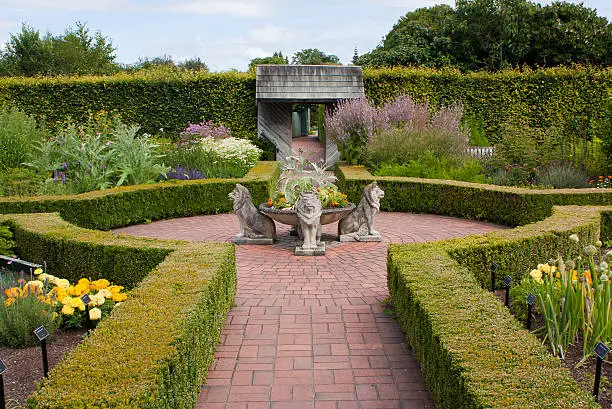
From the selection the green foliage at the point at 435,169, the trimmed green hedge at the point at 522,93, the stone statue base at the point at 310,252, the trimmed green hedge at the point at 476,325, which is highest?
the trimmed green hedge at the point at 522,93

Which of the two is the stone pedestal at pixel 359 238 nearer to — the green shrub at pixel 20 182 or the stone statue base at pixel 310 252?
the stone statue base at pixel 310 252

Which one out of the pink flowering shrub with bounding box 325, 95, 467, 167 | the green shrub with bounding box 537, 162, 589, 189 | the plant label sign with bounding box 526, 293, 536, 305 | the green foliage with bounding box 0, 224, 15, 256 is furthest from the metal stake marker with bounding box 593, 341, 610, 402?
the pink flowering shrub with bounding box 325, 95, 467, 167

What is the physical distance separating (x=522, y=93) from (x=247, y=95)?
10.2 meters

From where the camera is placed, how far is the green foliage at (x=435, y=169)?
482 inches

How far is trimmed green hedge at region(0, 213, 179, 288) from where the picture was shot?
19.0 feet

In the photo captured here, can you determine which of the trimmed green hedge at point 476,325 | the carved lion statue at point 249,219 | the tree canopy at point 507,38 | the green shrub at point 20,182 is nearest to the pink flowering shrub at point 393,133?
the carved lion statue at point 249,219

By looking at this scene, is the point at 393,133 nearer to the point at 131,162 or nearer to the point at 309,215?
the point at 131,162

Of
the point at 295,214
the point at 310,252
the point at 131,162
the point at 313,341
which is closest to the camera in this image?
the point at 313,341

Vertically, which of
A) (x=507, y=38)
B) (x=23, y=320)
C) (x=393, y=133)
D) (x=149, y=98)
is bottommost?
(x=23, y=320)

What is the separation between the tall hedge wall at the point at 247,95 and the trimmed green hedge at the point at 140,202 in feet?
25.5

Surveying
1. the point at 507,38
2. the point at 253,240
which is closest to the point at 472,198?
the point at 253,240

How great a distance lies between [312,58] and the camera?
64625 mm

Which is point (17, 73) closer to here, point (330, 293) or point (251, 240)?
point (251, 240)

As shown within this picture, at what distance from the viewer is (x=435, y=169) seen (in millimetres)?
12695
